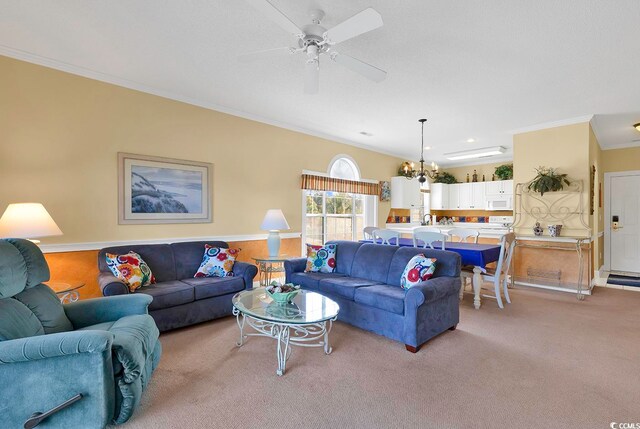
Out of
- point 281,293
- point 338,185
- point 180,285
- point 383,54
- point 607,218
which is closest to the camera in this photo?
point 281,293

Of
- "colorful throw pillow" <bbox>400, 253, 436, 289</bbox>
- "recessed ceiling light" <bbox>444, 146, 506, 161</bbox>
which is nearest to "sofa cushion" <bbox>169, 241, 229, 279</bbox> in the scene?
"colorful throw pillow" <bbox>400, 253, 436, 289</bbox>

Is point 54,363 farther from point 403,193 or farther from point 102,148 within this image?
point 403,193

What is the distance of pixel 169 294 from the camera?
10.5 feet

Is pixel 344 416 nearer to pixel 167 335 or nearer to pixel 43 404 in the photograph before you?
pixel 43 404

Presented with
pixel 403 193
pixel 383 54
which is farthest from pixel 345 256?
pixel 403 193

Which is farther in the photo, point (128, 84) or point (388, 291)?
point (128, 84)

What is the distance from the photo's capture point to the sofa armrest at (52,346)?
5.28 ft

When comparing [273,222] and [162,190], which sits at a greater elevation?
[162,190]

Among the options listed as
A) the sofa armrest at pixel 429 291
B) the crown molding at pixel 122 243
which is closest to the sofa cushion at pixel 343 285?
the sofa armrest at pixel 429 291

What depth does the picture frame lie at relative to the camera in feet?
23.8

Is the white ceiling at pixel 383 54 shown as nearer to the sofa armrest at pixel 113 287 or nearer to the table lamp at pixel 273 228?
the table lamp at pixel 273 228

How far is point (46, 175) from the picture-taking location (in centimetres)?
325

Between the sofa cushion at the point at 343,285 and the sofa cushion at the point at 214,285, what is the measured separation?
3.24 ft

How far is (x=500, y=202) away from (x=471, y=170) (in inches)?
54.6
